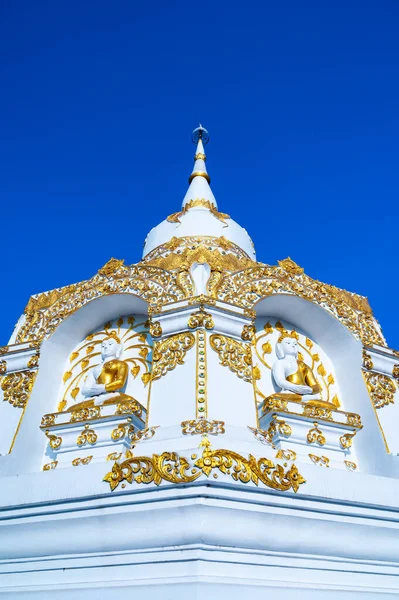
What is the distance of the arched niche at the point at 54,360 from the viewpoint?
257 inches

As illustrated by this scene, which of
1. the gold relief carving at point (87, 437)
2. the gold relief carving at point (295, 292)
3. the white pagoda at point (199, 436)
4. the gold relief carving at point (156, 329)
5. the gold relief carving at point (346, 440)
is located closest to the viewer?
the white pagoda at point (199, 436)

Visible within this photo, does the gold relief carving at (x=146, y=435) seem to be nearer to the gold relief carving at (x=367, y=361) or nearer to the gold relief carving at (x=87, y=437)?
the gold relief carving at (x=87, y=437)

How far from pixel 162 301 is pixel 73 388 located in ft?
6.16

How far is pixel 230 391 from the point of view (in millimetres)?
5914

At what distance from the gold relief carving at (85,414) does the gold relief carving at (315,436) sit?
2719 mm

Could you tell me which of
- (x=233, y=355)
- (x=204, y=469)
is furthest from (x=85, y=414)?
(x=204, y=469)

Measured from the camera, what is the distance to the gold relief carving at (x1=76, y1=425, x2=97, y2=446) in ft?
20.7

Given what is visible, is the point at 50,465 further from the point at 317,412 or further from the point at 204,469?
the point at 317,412

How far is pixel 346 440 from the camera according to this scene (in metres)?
6.62

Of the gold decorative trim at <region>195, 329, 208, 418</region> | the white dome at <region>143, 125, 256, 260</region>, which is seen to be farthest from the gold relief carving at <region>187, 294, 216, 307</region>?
the white dome at <region>143, 125, 256, 260</region>

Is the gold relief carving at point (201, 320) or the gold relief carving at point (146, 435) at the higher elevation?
the gold relief carving at point (201, 320)

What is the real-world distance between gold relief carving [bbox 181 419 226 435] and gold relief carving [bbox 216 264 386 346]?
2.22 m

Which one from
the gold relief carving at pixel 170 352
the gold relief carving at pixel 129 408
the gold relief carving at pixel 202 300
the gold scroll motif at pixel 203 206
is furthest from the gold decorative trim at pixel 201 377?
the gold scroll motif at pixel 203 206

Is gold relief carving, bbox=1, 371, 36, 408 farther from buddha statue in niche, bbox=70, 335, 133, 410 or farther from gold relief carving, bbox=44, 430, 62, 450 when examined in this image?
buddha statue in niche, bbox=70, 335, 133, 410
